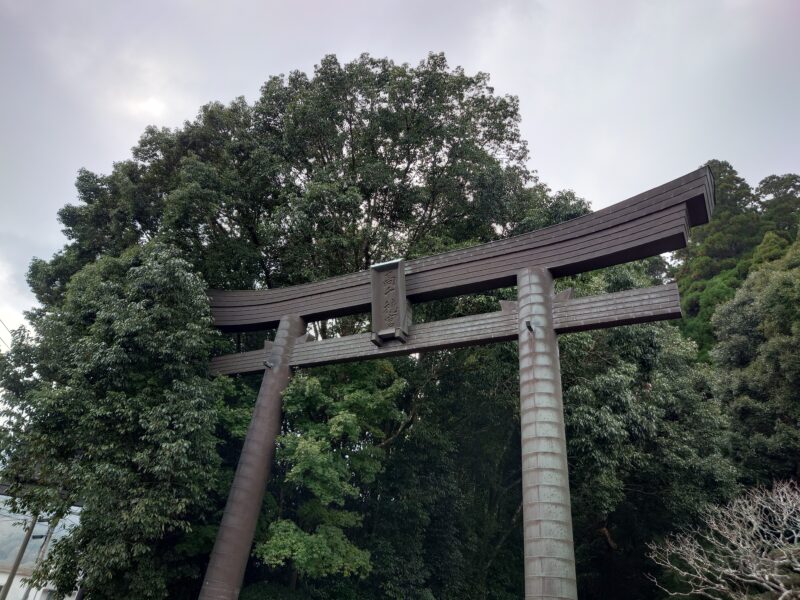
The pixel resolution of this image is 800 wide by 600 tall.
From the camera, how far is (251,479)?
337 inches

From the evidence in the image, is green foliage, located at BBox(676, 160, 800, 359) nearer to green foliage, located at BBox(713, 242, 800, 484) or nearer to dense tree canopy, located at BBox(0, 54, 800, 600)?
green foliage, located at BBox(713, 242, 800, 484)

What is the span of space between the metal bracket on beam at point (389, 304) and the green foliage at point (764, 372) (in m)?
13.9

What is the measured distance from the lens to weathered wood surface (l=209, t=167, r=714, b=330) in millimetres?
7016

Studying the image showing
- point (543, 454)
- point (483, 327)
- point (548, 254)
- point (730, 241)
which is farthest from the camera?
point (730, 241)

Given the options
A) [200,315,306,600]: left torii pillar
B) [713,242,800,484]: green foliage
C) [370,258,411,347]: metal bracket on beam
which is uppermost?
[713,242,800,484]: green foliage

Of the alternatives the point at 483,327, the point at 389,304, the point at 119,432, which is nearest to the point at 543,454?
the point at 483,327

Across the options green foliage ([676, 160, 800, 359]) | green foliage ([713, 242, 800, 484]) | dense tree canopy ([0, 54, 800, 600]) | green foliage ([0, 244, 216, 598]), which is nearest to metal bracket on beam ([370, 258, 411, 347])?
dense tree canopy ([0, 54, 800, 600])

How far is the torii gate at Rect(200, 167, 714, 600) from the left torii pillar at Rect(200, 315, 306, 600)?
18mm

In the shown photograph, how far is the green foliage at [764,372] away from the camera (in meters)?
16.1

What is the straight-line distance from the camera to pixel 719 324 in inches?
842

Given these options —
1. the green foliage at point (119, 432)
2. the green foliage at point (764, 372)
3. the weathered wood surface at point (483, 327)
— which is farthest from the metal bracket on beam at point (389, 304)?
the green foliage at point (764, 372)

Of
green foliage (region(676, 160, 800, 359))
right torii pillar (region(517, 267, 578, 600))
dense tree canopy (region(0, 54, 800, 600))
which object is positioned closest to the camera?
right torii pillar (region(517, 267, 578, 600))

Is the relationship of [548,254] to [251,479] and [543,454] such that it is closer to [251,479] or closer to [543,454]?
[543,454]

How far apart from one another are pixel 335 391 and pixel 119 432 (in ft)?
11.9
